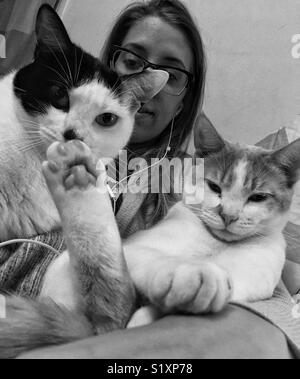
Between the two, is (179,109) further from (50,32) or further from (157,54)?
(50,32)

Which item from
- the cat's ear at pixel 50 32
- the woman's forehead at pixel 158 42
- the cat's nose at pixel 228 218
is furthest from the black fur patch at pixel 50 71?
the cat's nose at pixel 228 218

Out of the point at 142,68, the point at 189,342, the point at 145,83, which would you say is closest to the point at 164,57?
the point at 142,68

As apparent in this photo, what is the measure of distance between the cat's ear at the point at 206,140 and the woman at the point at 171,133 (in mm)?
164

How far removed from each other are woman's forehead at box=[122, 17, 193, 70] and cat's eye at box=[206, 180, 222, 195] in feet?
1.22

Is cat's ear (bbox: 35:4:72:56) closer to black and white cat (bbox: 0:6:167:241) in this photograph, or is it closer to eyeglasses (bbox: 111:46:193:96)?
black and white cat (bbox: 0:6:167:241)

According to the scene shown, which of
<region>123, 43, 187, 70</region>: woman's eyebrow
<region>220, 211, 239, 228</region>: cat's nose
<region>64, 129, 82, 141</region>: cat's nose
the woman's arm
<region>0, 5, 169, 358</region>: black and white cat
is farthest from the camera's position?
<region>123, 43, 187, 70</region>: woman's eyebrow

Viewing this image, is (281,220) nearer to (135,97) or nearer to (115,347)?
(135,97)

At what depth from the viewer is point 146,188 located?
3.24ft

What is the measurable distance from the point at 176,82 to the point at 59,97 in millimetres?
→ 406

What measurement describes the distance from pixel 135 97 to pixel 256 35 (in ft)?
2.04

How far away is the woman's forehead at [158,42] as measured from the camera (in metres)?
0.99

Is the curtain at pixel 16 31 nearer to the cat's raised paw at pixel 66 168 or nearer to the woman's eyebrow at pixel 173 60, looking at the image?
the woman's eyebrow at pixel 173 60

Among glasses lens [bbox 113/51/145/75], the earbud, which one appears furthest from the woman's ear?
glasses lens [bbox 113/51/145/75]

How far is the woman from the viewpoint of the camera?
490 mm
